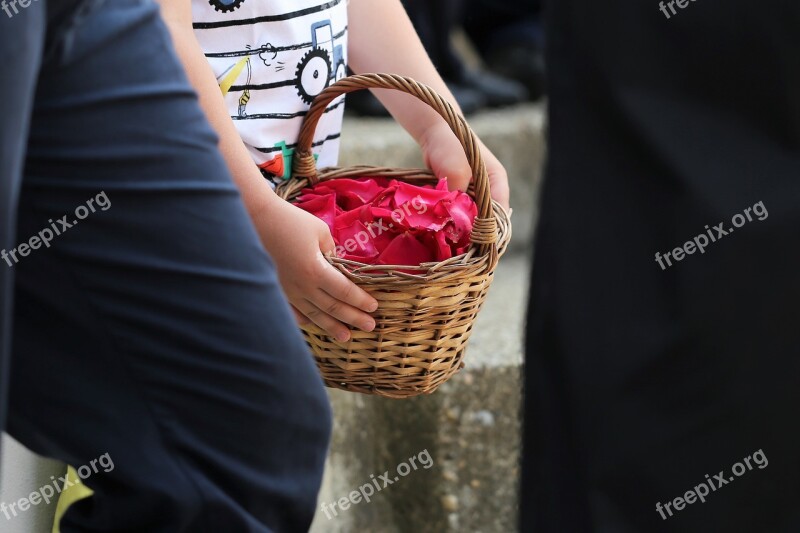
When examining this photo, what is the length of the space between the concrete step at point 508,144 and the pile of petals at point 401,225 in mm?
951

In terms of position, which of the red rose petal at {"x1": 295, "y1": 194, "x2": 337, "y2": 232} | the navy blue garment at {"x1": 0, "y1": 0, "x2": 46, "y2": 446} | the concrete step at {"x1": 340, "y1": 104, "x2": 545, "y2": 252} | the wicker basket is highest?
the navy blue garment at {"x1": 0, "y1": 0, "x2": 46, "y2": 446}

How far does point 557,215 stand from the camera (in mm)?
622

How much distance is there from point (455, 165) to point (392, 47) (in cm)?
16

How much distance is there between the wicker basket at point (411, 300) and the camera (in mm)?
970

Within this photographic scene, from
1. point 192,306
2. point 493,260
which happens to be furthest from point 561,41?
point 493,260

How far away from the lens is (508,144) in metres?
2.27

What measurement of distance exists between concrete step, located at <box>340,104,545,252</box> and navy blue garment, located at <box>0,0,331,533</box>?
131 centimetres

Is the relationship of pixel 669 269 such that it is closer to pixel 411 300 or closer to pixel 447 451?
pixel 411 300

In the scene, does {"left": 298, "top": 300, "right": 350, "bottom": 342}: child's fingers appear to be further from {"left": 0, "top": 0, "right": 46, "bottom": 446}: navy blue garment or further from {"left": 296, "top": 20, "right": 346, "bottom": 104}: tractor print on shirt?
{"left": 0, "top": 0, "right": 46, "bottom": 446}: navy blue garment

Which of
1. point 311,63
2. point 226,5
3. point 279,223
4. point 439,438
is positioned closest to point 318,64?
point 311,63

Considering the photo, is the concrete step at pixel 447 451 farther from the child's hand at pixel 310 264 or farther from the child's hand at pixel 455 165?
the child's hand at pixel 310 264

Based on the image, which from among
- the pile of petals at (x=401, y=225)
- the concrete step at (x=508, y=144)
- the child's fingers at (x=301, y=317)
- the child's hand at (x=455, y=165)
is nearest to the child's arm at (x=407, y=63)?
the child's hand at (x=455, y=165)

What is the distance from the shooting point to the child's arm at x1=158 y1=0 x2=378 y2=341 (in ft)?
3.05

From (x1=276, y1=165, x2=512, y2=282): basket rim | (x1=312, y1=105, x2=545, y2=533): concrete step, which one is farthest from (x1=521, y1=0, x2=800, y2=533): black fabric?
(x1=312, y1=105, x2=545, y2=533): concrete step
